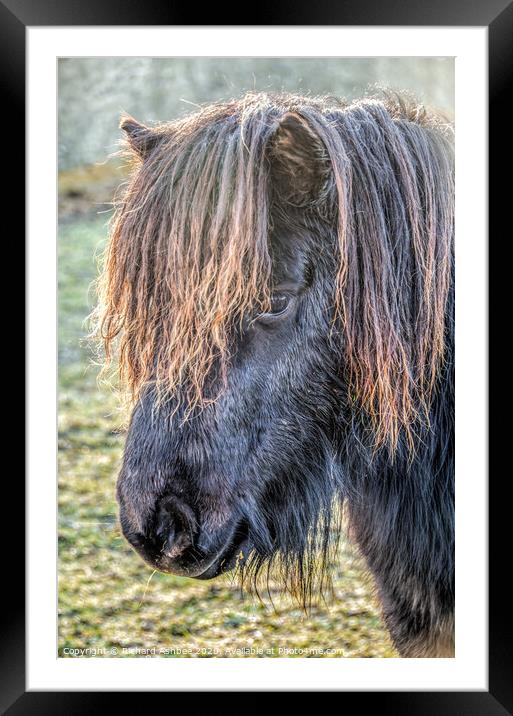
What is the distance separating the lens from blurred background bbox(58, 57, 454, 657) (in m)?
1.74

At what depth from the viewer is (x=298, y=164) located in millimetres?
1352

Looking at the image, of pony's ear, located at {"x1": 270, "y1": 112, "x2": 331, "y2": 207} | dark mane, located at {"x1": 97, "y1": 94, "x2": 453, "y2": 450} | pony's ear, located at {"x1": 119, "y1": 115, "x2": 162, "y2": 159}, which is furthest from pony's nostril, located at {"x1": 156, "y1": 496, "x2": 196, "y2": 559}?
pony's ear, located at {"x1": 119, "y1": 115, "x2": 162, "y2": 159}

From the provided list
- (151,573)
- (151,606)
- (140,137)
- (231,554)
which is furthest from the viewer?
(151,606)

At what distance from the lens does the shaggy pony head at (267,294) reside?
52.6 inches

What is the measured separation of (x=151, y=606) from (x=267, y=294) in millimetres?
1246
